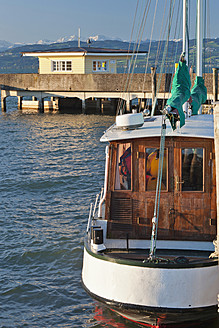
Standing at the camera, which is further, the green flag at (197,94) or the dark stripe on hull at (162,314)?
the green flag at (197,94)

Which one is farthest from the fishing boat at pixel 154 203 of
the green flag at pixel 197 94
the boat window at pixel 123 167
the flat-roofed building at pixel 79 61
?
the flat-roofed building at pixel 79 61

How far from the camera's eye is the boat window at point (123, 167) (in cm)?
1212

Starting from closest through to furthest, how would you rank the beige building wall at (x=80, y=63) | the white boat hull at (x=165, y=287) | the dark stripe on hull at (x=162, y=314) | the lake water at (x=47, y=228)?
the white boat hull at (x=165, y=287) → the dark stripe on hull at (x=162, y=314) → the lake water at (x=47, y=228) → the beige building wall at (x=80, y=63)

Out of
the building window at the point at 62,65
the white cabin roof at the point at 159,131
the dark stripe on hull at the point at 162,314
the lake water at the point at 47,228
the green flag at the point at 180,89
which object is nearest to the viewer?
the dark stripe on hull at the point at 162,314

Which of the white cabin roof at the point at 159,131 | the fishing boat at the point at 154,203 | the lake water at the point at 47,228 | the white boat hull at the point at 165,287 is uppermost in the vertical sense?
the white cabin roof at the point at 159,131

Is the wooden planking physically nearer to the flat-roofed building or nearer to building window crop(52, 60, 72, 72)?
the flat-roofed building

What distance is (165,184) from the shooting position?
11922mm

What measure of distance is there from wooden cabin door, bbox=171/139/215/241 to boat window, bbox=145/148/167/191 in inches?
9.2

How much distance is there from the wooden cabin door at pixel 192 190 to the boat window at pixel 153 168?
23 centimetres

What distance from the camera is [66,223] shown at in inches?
725


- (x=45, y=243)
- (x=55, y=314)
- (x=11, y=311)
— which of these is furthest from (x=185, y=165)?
(x=45, y=243)

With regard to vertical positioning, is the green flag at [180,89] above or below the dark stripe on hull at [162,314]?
above

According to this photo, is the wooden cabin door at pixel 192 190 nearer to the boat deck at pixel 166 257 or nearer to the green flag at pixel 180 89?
the boat deck at pixel 166 257

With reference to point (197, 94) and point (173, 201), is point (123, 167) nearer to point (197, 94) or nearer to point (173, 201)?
point (173, 201)
